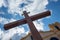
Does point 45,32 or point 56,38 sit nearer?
point 56,38

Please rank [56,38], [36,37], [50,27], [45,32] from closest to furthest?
[36,37] < [56,38] < [45,32] < [50,27]

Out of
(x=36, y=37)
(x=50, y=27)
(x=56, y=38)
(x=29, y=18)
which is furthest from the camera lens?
(x=50, y=27)

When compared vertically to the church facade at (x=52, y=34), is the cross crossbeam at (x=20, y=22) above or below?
below

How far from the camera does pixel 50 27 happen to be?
91.0ft

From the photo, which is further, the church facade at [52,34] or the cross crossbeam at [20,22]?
the church facade at [52,34]

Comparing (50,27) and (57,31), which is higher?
(50,27)

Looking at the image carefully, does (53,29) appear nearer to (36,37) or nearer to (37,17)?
(37,17)

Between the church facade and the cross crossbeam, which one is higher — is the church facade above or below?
above

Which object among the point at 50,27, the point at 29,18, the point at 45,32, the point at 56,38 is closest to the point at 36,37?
the point at 29,18

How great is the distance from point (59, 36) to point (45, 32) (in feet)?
8.61

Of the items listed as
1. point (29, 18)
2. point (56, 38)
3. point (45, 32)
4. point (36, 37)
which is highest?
point (45, 32)

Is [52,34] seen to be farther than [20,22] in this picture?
Yes

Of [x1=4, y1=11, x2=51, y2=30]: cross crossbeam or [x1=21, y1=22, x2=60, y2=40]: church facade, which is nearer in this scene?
[x1=4, y1=11, x2=51, y2=30]: cross crossbeam

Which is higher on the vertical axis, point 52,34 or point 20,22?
point 52,34
